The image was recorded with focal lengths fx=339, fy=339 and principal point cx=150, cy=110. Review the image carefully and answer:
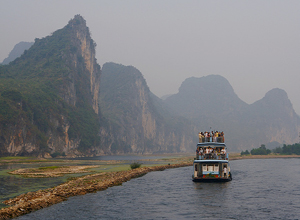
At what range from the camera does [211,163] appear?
45.3 m

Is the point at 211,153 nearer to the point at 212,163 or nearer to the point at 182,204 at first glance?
the point at 212,163

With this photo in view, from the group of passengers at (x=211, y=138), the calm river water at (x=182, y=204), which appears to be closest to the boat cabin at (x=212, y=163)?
the group of passengers at (x=211, y=138)

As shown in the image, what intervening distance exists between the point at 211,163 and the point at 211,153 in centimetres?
134

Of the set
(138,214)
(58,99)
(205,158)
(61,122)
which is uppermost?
(58,99)

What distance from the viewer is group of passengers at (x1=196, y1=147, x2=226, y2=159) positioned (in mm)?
45781

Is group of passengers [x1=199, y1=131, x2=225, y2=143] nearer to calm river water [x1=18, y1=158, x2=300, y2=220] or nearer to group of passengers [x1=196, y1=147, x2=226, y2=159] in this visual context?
group of passengers [x1=196, y1=147, x2=226, y2=159]

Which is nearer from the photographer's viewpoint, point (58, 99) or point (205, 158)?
point (205, 158)

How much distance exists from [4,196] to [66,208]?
835 centimetres

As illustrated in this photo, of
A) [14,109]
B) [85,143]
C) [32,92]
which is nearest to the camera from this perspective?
[14,109]

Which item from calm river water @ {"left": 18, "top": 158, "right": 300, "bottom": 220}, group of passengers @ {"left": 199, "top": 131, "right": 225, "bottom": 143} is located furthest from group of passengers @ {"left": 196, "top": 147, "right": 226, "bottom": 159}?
calm river water @ {"left": 18, "top": 158, "right": 300, "bottom": 220}

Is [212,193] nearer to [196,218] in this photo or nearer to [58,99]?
[196,218]

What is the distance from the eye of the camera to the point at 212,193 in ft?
120

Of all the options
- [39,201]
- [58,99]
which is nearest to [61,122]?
[58,99]

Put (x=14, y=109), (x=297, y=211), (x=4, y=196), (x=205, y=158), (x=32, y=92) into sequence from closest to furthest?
(x=297, y=211)
(x=4, y=196)
(x=205, y=158)
(x=14, y=109)
(x=32, y=92)
